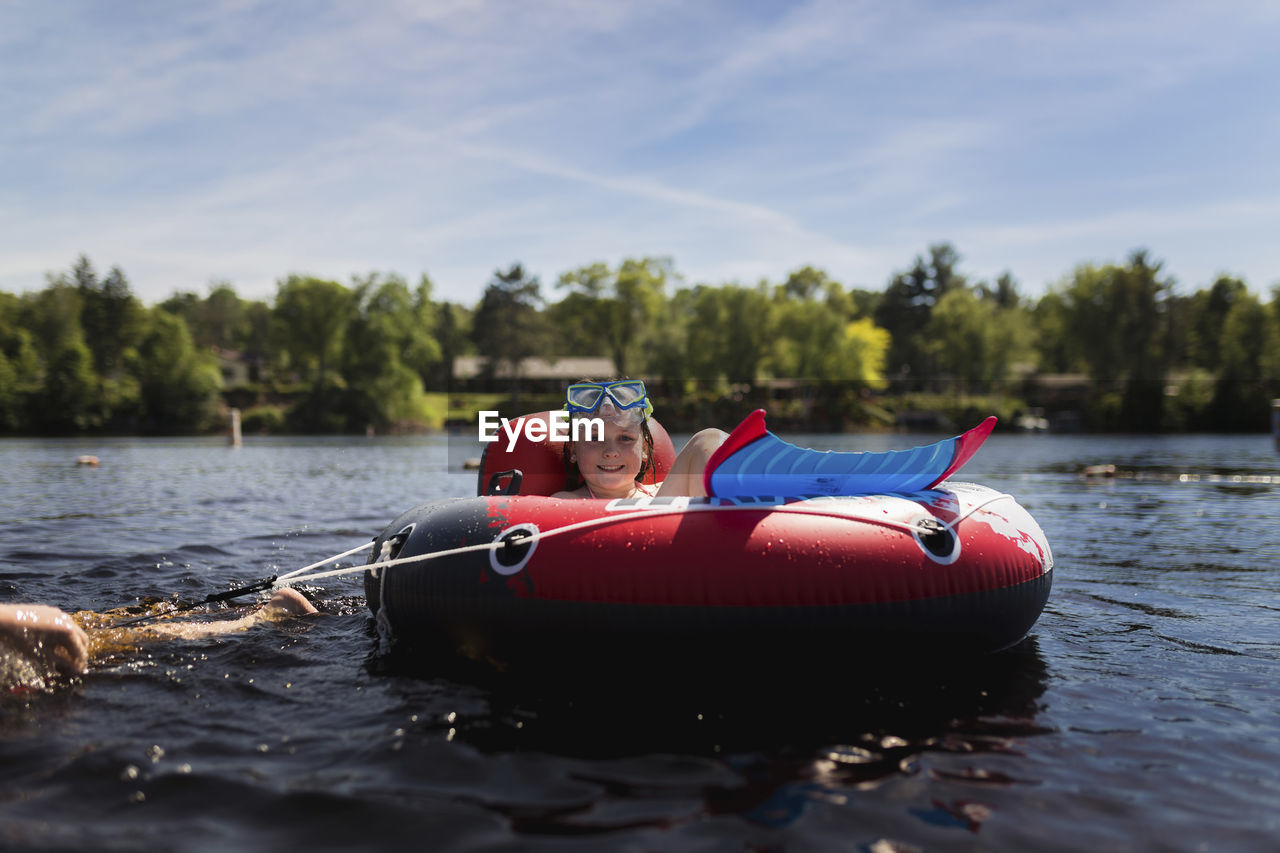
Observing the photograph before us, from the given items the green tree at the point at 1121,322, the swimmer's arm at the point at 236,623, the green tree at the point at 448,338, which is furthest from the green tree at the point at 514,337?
the swimmer's arm at the point at 236,623

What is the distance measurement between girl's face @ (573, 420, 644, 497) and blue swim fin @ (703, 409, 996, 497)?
0.96 m

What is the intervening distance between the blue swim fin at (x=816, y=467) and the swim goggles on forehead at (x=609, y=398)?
0.98 metres

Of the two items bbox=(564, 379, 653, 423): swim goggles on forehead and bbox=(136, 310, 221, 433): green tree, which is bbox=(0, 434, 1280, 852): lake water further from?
bbox=(136, 310, 221, 433): green tree

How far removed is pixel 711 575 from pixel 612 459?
134 cm

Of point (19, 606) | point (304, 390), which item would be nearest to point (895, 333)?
point (304, 390)

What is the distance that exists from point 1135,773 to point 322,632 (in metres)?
4.18

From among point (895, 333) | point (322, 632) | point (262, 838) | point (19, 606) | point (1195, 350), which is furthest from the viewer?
point (895, 333)

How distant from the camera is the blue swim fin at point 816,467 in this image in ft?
13.6

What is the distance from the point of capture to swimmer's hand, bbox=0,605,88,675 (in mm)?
3967

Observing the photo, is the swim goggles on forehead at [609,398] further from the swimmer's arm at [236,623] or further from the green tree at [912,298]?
the green tree at [912,298]

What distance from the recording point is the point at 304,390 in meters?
66.2

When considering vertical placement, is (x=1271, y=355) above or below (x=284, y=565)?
above

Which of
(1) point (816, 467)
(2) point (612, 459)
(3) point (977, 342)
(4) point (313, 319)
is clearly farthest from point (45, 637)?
(3) point (977, 342)

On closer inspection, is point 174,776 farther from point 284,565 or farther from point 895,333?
point 895,333
